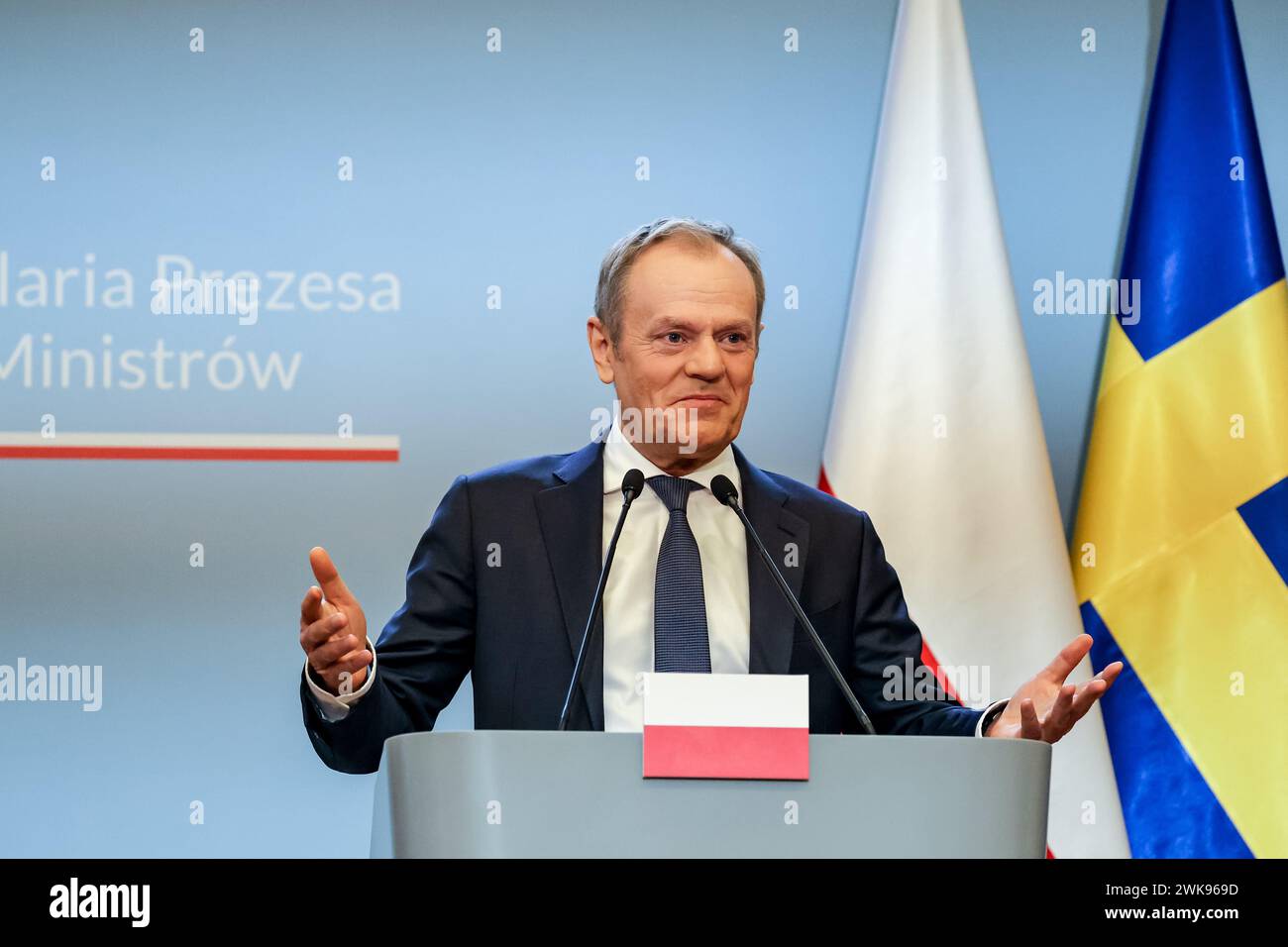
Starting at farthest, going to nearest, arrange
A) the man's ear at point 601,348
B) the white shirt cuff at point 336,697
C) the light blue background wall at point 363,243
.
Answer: the light blue background wall at point 363,243, the man's ear at point 601,348, the white shirt cuff at point 336,697

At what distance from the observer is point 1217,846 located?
3250mm

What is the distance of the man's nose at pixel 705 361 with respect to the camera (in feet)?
8.32

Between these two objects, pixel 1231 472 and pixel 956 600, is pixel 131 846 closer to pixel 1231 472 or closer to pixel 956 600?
pixel 956 600

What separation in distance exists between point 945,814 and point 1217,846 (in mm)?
1922

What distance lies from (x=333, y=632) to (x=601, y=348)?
99 cm

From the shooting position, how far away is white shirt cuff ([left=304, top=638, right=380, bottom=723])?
6.70 ft

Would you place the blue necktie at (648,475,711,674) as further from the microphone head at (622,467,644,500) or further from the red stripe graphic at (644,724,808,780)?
the red stripe graphic at (644,724,808,780)

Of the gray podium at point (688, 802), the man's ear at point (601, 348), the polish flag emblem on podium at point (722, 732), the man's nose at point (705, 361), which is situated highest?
the man's ear at point (601, 348)

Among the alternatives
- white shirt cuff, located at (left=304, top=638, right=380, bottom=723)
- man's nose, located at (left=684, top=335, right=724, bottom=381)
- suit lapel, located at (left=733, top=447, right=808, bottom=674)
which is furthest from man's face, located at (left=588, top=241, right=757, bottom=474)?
white shirt cuff, located at (left=304, top=638, right=380, bottom=723)

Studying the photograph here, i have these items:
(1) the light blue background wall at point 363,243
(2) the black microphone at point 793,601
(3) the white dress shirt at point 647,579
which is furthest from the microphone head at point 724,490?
(1) the light blue background wall at point 363,243

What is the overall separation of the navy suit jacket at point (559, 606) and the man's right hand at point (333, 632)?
0.25m

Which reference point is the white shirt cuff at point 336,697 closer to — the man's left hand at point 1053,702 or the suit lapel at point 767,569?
the suit lapel at point 767,569

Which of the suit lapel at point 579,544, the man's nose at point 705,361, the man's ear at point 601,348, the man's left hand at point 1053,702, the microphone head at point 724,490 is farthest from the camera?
the man's ear at point 601,348
